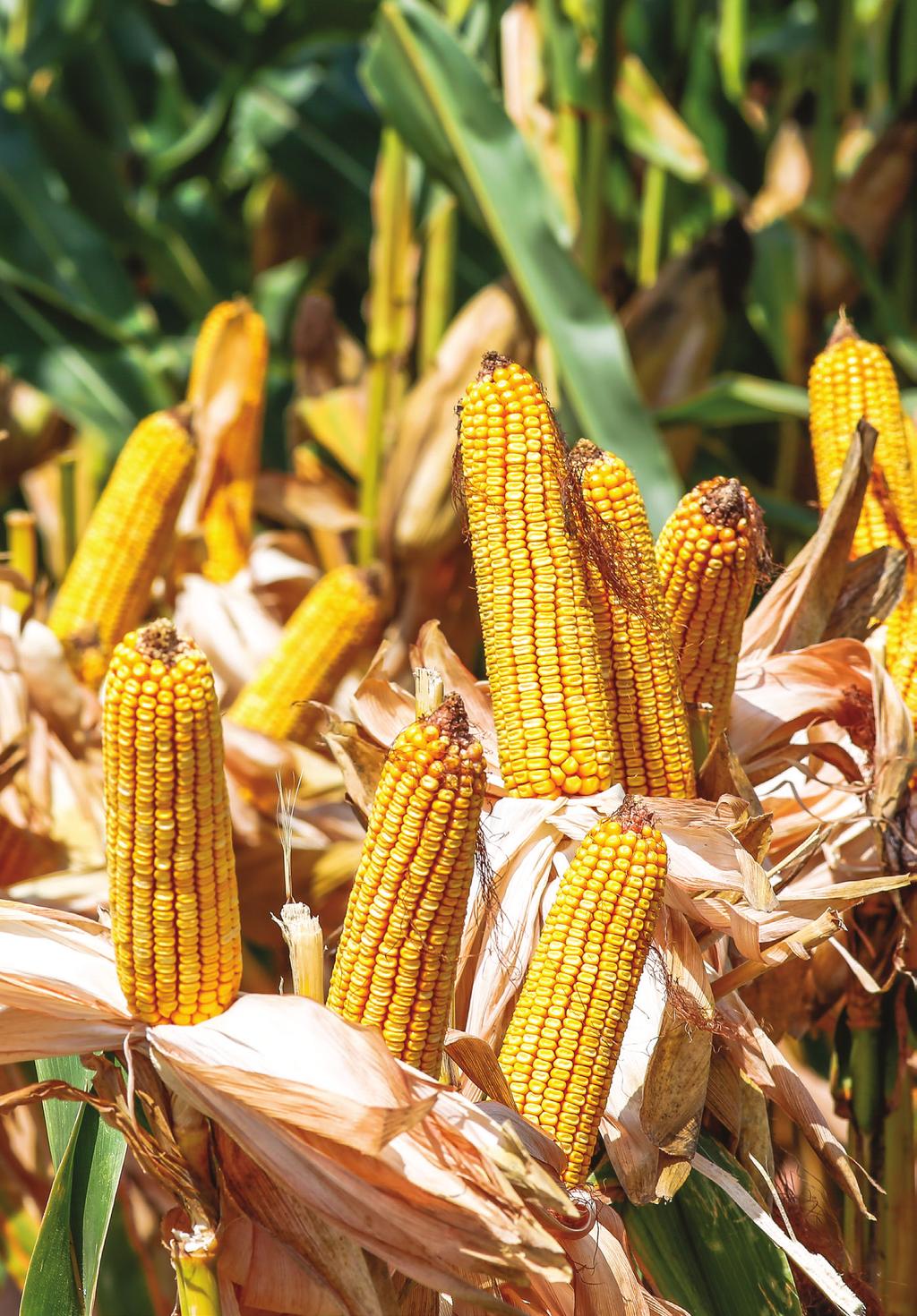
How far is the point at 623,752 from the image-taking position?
1.21 meters

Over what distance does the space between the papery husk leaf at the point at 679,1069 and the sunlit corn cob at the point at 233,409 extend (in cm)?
197

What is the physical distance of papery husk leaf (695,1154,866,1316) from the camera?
3.51 feet

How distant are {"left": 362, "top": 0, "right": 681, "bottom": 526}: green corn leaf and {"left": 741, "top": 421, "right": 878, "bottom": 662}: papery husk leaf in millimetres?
815

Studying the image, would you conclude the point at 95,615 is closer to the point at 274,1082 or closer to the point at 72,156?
the point at 274,1082

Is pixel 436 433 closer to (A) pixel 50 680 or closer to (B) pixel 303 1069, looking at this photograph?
(A) pixel 50 680

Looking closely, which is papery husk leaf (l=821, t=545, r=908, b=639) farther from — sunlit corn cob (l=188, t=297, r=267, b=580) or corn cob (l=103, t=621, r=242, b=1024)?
sunlit corn cob (l=188, t=297, r=267, b=580)

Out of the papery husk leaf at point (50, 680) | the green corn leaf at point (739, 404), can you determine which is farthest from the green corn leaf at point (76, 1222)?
the green corn leaf at point (739, 404)

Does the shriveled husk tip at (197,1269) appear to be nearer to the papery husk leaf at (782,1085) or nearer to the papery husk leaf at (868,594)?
the papery husk leaf at (782,1085)

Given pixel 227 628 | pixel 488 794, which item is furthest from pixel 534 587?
pixel 227 628

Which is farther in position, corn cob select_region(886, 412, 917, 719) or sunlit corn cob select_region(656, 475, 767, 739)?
corn cob select_region(886, 412, 917, 719)

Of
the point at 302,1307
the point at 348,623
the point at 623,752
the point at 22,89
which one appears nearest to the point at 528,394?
the point at 623,752

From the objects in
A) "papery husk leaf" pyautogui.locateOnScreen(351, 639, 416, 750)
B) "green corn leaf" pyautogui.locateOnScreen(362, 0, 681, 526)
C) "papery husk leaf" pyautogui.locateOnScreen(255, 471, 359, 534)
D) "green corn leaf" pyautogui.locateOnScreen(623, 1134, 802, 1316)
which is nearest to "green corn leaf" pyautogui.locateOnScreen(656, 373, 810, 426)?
"green corn leaf" pyautogui.locateOnScreen(362, 0, 681, 526)

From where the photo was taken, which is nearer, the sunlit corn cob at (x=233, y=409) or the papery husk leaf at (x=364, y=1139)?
the papery husk leaf at (x=364, y=1139)

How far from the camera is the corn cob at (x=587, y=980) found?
3.24 feet
